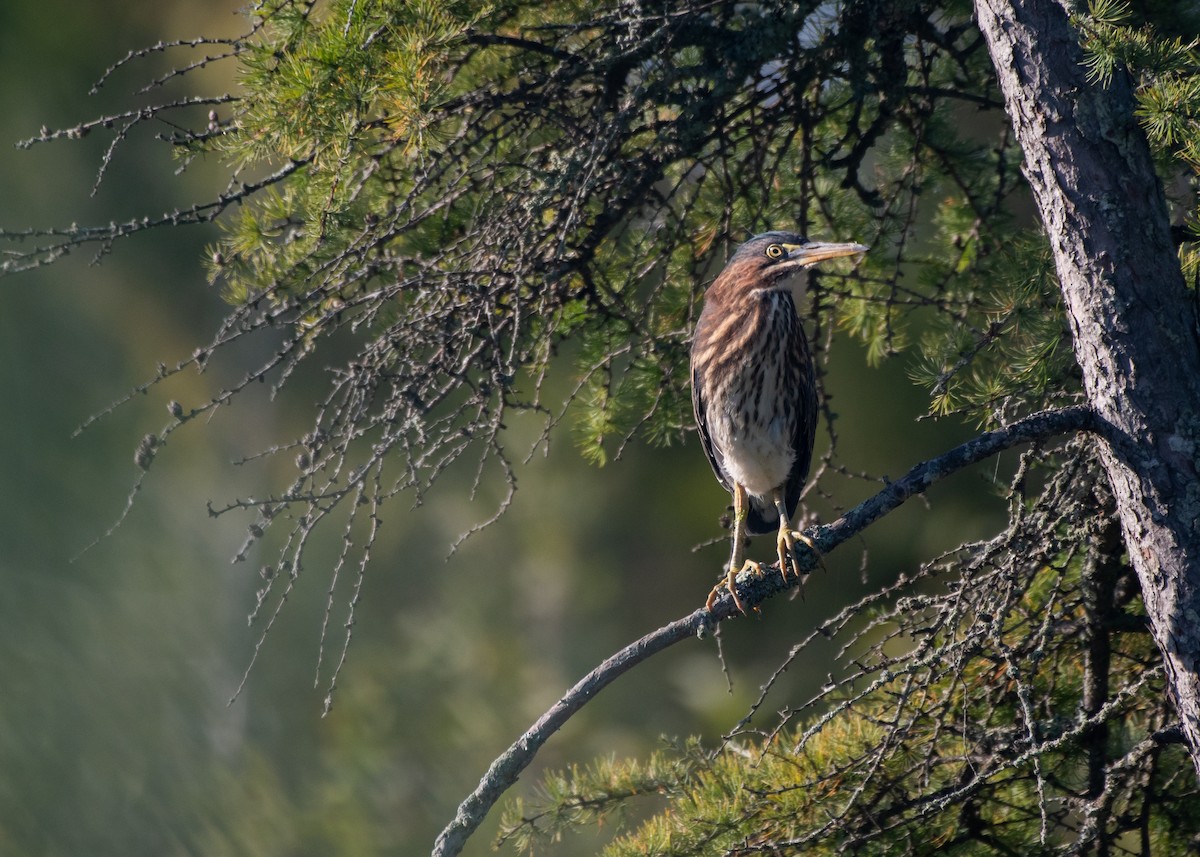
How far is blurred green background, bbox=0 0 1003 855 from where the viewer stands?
14.5ft

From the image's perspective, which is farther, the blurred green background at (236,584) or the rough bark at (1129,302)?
the blurred green background at (236,584)

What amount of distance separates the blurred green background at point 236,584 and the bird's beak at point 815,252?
148 cm

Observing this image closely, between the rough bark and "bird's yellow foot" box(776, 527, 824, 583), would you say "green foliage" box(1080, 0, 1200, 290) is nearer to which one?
→ the rough bark

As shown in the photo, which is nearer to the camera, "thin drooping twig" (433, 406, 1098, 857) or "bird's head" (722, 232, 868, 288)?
"thin drooping twig" (433, 406, 1098, 857)

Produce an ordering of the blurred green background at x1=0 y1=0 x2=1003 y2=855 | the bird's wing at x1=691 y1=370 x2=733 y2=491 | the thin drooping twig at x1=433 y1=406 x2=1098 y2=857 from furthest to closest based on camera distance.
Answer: the blurred green background at x1=0 y1=0 x2=1003 y2=855 < the bird's wing at x1=691 y1=370 x2=733 y2=491 < the thin drooping twig at x1=433 y1=406 x2=1098 y2=857

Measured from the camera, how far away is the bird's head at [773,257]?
10.2 ft

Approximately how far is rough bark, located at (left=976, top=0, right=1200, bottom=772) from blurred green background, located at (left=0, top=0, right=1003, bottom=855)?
1.96 meters

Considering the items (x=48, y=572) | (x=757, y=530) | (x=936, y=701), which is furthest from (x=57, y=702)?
(x=936, y=701)

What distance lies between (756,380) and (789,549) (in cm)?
48

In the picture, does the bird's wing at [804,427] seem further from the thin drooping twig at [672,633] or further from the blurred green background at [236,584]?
the thin drooping twig at [672,633]

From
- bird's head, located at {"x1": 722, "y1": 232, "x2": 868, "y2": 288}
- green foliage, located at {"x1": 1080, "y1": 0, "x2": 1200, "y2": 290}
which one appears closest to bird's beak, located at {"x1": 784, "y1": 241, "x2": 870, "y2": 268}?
bird's head, located at {"x1": 722, "y1": 232, "x2": 868, "y2": 288}

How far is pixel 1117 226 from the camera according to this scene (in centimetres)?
227

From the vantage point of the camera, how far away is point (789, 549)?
337cm

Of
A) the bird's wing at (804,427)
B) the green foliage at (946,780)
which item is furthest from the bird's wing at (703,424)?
the green foliage at (946,780)
